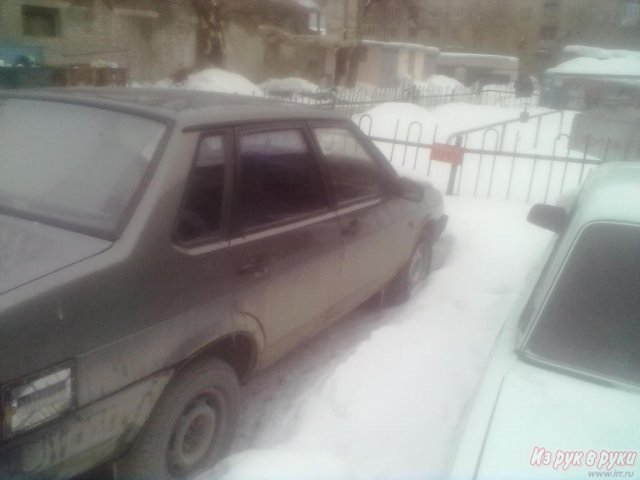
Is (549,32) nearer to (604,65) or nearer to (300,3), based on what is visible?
(604,65)

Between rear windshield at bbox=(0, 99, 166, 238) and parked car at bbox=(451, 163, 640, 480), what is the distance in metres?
1.59

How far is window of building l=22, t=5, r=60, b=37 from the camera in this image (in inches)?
703

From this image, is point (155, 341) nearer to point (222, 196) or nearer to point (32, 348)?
point (32, 348)

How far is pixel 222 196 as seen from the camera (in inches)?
107

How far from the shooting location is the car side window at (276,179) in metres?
2.88

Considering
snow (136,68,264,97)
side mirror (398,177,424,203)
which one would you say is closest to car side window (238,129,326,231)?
side mirror (398,177,424,203)

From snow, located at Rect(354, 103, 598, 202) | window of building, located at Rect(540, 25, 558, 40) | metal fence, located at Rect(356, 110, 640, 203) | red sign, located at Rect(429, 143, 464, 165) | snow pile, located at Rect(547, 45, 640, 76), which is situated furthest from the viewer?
window of building, located at Rect(540, 25, 558, 40)

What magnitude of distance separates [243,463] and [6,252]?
1.41m

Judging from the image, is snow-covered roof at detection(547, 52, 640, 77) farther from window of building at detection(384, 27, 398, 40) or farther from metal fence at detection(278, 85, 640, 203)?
window of building at detection(384, 27, 398, 40)

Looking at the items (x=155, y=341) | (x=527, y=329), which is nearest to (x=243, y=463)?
(x=155, y=341)

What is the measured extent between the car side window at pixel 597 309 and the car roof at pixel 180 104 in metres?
1.70

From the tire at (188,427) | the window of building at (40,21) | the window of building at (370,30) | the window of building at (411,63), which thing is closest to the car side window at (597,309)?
the tire at (188,427)

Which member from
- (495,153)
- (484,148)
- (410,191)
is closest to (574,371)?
(410,191)

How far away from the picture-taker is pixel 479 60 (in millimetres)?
47188
